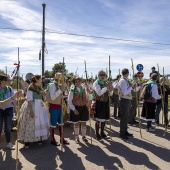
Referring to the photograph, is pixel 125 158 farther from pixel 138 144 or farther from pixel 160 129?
pixel 160 129

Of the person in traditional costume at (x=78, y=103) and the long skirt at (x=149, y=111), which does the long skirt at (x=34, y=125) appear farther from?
the long skirt at (x=149, y=111)

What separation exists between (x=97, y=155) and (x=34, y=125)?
154 cm

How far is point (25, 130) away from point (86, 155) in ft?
4.90

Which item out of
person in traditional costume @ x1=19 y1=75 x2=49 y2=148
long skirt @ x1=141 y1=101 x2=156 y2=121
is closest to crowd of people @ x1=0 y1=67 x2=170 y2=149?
person in traditional costume @ x1=19 y1=75 x2=49 y2=148

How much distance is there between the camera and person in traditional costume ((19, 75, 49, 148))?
498 cm

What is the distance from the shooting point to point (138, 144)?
5.47m

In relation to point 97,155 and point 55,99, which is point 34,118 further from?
point 97,155

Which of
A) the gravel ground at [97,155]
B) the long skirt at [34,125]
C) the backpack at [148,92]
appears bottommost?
the gravel ground at [97,155]

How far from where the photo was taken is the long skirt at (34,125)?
5062 mm

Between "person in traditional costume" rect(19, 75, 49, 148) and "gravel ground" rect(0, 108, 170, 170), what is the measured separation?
28 centimetres

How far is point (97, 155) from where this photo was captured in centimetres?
470

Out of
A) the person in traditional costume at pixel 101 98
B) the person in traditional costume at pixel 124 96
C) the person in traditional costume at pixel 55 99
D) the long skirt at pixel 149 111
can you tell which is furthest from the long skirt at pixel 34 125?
the long skirt at pixel 149 111

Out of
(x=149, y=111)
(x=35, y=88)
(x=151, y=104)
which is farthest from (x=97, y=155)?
(x=151, y=104)

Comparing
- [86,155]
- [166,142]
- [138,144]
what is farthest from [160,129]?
[86,155]
